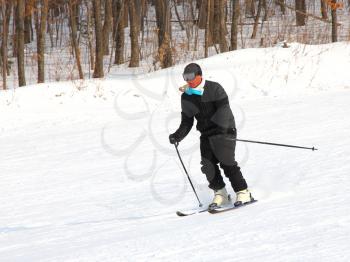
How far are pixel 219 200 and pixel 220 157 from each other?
0.51 m

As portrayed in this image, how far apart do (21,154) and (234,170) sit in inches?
210

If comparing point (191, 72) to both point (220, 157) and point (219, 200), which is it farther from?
point (219, 200)

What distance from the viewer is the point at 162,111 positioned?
1355cm

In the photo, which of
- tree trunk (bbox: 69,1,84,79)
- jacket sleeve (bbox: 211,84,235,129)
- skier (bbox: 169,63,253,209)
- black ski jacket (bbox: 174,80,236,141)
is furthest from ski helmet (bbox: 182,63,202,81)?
tree trunk (bbox: 69,1,84,79)

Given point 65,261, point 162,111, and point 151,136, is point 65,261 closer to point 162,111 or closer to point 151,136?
point 151,136

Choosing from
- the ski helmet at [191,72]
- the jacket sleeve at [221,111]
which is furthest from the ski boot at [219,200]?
the ski helmet at [191,72]

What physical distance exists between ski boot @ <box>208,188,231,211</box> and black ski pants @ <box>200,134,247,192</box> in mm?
132

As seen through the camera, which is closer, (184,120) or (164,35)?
(184,120)

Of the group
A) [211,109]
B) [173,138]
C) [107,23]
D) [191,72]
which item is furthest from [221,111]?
[107,23]

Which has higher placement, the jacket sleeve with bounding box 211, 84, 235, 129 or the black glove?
the jacket sleeve with bounding box 211, 84, 235, 129

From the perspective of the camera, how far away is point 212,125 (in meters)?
6.28

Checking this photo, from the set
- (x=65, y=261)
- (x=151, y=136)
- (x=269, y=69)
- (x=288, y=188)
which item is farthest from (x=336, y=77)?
(x=65, y=261)

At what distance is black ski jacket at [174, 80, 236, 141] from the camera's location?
20.3 feet

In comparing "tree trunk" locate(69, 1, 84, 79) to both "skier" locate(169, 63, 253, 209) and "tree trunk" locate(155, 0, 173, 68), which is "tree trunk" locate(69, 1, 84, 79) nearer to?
"tree trunk" locate(155, 0, 173, 68)
